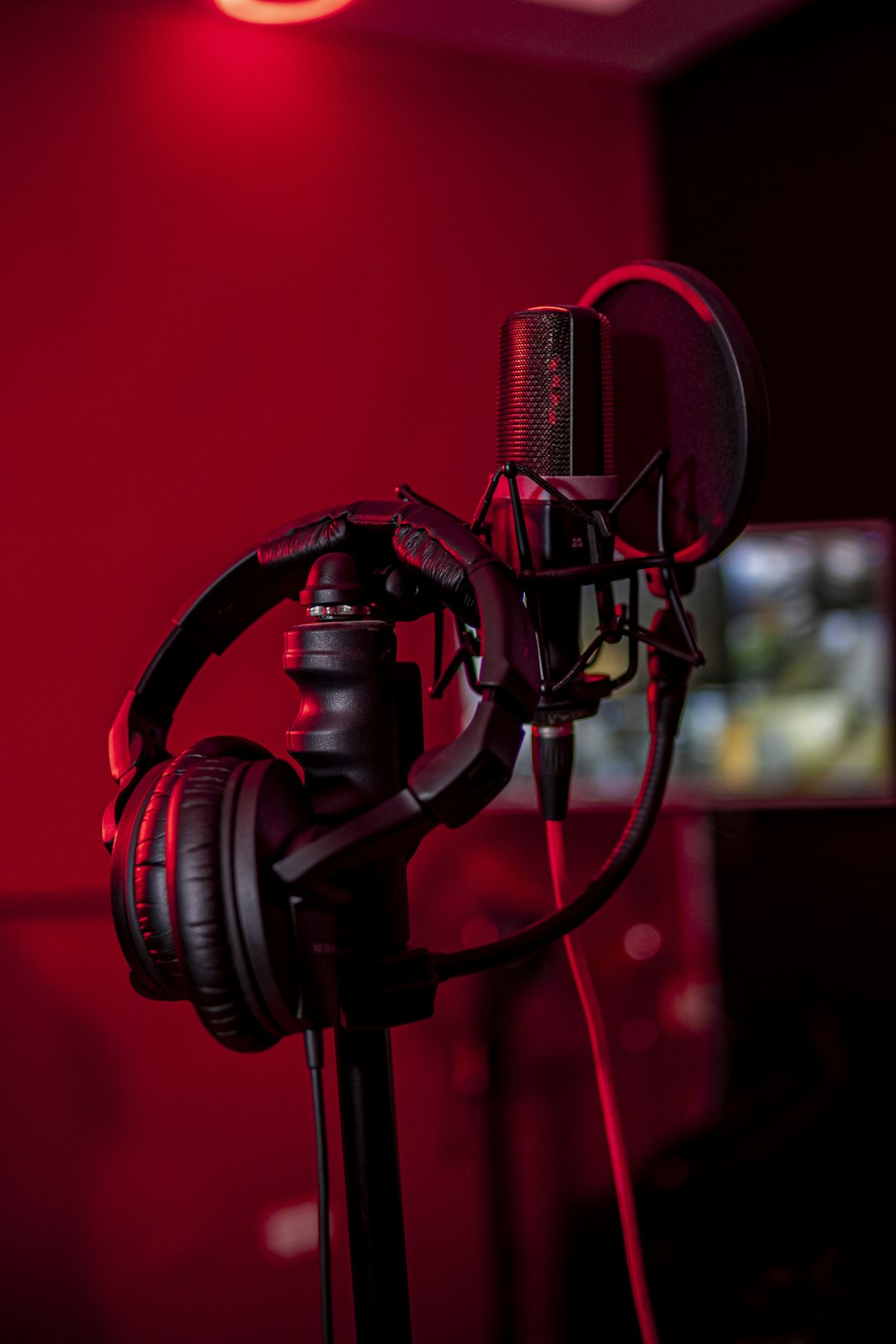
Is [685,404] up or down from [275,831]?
up

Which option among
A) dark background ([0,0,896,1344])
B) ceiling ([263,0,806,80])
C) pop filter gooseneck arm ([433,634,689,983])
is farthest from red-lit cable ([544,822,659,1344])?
ceiling ([263,0,806,80])

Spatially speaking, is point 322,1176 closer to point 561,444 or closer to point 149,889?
point 149,889

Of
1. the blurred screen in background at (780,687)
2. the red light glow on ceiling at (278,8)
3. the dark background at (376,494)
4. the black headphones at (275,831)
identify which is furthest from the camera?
the blurred screen in background at (780,687)

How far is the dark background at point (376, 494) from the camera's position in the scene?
216 cm

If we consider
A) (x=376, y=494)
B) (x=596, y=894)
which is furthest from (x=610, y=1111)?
(x=376, y=494)

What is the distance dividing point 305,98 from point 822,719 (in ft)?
5.28

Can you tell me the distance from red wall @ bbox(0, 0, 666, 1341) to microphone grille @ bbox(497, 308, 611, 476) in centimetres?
165

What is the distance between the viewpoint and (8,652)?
2.16m

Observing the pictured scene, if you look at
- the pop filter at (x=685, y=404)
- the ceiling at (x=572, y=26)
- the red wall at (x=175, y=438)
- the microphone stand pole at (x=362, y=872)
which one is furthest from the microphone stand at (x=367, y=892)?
the ceiling at (x=572, y=26)

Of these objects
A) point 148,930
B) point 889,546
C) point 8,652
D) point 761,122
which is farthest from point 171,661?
point 761,122

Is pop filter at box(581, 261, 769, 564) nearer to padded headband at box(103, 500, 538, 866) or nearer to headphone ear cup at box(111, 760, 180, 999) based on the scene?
padded headband at box(103, 500, 538, 866)

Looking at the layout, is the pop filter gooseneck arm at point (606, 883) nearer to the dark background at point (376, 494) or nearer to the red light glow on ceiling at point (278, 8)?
the dark background at point (376, 494)

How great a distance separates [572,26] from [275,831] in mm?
2504

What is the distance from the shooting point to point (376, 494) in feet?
7.73
